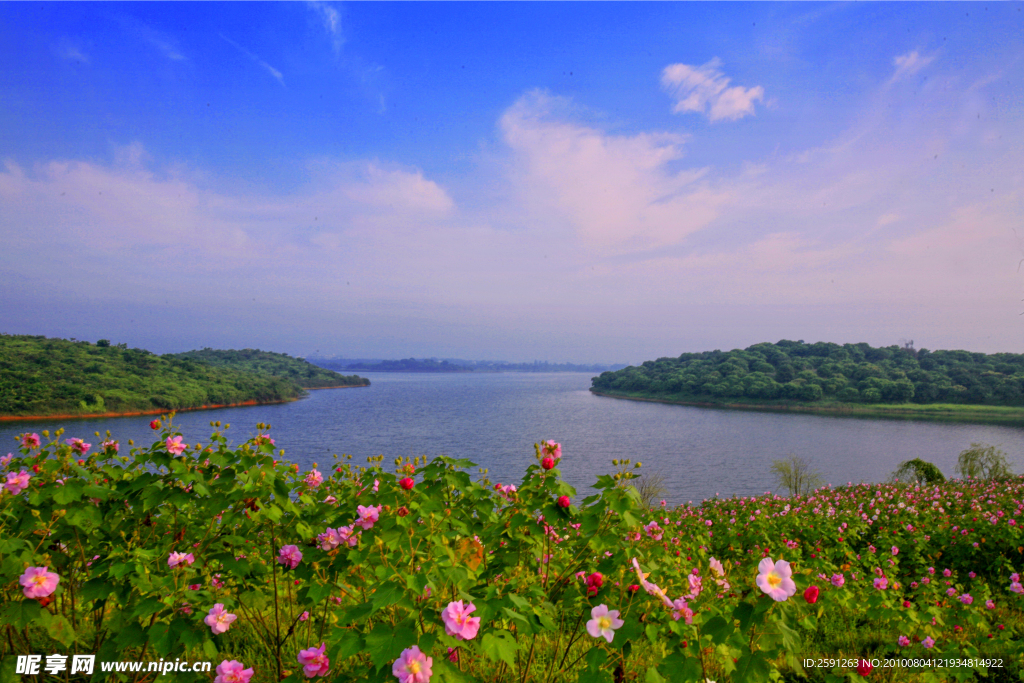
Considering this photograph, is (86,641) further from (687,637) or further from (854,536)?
(854,536)

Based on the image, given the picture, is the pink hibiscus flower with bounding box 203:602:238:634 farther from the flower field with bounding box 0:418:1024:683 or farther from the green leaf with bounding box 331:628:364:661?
the green leaf with bounding box 331:628:364:661

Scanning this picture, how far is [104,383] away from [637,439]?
202ft

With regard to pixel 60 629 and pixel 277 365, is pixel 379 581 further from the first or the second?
pixel 277 365

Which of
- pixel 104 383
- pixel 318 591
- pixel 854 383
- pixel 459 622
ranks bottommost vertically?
pixel 104 383

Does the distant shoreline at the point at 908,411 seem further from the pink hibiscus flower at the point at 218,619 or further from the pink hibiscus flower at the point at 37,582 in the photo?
the pink hibiscus flower at the point at 37,582

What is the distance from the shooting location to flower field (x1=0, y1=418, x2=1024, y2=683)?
1.53 metres

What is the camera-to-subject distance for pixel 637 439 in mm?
39938

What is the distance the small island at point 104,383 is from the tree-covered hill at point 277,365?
1532 inches

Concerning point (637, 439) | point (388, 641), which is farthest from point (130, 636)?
point (637, 439)

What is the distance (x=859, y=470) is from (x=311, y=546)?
119 ft

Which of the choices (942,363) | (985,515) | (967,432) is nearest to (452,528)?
(985,515)

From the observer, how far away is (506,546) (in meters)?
2.45

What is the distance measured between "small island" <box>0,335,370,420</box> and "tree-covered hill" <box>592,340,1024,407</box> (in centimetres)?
7407

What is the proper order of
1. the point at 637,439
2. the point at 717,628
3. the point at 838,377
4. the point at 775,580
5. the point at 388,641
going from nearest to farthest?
the point at 775,580, the point at 717,628, the point at 388,641, the point at 637,439, the point at 838,377
